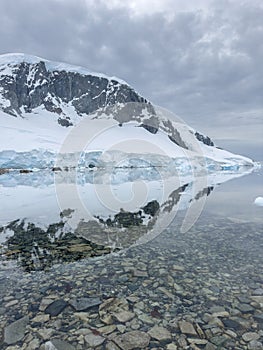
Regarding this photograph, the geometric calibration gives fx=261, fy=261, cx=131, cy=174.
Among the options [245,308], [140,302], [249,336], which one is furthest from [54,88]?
[249,336]

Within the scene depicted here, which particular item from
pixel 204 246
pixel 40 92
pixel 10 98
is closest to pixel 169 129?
pixel 40 92

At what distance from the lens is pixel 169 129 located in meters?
135

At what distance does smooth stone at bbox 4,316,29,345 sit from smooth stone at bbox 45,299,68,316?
1.01ft

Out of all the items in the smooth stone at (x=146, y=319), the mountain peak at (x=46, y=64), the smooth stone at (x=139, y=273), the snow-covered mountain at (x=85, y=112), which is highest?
the mountain peak at (x=46, y=64)

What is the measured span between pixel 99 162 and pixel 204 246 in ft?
194

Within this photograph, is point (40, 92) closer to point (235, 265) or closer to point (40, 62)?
point (40, 62)

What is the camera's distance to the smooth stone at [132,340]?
3.00m

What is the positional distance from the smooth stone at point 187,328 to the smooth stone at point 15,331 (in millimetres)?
1956

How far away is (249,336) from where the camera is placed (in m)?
3.15

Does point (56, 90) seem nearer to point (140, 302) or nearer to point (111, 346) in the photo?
point (140, 302)

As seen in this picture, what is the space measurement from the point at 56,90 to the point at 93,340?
152m

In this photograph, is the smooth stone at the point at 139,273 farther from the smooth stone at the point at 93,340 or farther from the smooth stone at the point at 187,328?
the smooth stone at the point at 93,340

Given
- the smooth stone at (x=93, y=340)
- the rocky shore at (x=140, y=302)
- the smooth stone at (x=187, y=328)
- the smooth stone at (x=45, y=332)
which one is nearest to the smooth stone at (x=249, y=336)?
the rocky shore at (x=140, y=302)

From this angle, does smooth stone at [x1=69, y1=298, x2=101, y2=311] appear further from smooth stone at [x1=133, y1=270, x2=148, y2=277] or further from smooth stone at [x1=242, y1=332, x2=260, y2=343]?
smooth stone at [x1=242, y1=332, x2=260, y2=343]
